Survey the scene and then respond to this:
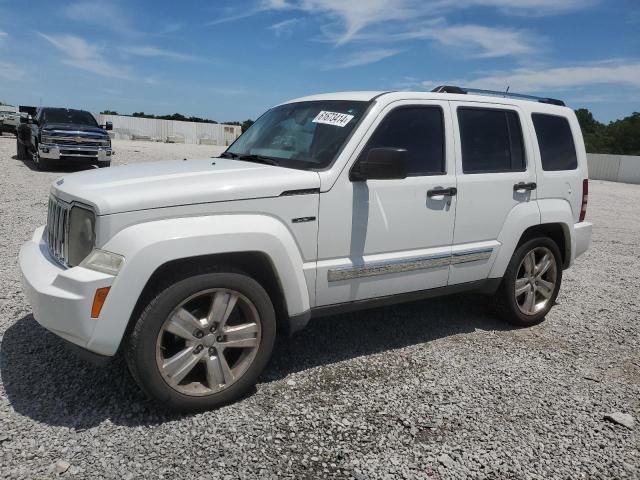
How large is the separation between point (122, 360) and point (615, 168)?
3379 centimetres

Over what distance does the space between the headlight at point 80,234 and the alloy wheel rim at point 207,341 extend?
1.98 feet

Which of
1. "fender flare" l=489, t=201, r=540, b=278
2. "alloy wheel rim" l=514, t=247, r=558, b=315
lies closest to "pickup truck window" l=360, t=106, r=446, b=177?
"fender flare" l=489, t=201, r=540, b=278

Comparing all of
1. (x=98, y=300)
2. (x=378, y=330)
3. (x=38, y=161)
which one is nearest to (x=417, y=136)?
(x=378, y=330)

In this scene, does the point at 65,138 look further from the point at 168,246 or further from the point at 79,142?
the point at 168,246

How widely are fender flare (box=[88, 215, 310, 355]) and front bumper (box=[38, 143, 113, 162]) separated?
13.4m

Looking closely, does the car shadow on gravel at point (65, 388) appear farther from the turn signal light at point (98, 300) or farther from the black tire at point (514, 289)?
the black tire at point (514, 289)

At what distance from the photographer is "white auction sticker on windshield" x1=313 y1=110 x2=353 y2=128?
3.76 m

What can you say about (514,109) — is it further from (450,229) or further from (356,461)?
(356,461)

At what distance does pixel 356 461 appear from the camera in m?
2.79

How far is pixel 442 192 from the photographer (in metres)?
3.96

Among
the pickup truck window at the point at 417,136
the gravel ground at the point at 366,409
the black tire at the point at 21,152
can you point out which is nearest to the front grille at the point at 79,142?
the black tire at the point at 21,152

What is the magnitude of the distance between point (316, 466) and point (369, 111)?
2355 mm

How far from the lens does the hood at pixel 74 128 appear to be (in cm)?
1462

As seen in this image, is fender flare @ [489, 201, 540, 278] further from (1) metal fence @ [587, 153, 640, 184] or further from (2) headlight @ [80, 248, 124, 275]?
(1) metal fence @ [587, 153, 640, 184]
